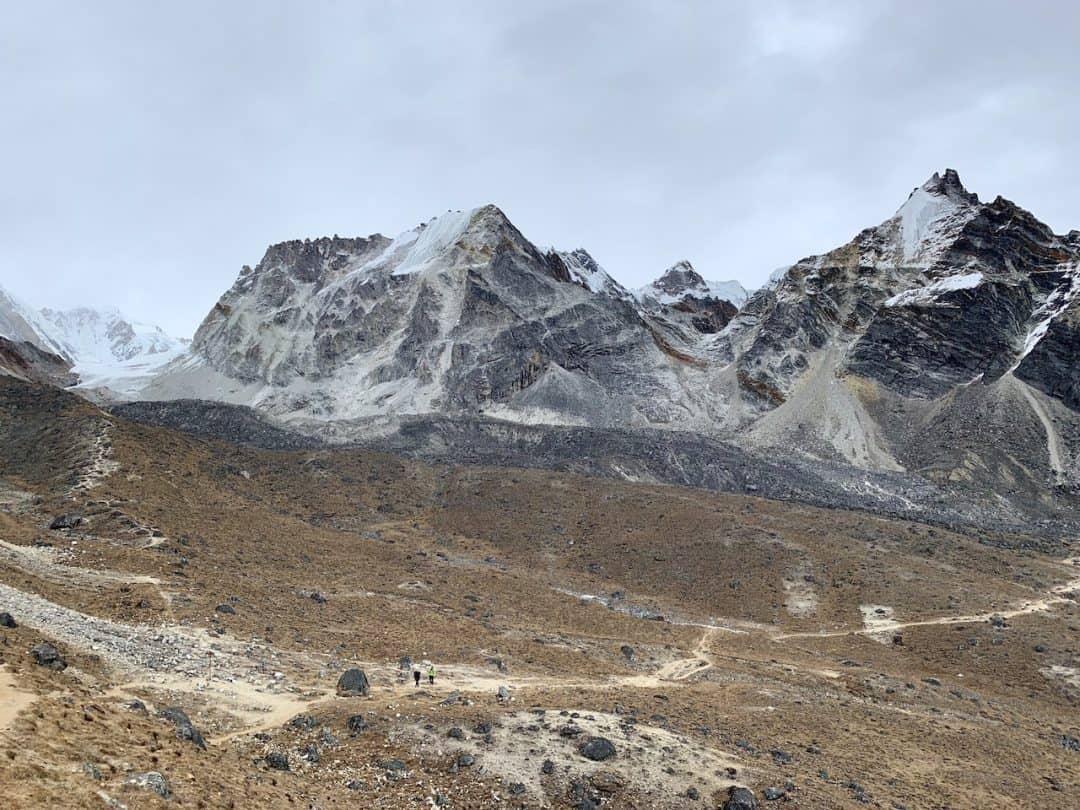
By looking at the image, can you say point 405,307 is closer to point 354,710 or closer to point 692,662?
point 692,662

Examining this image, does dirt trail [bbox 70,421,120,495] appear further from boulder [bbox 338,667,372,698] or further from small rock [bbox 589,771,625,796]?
small rock [bbox 589,771,625,796]

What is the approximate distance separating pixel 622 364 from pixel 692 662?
326ft

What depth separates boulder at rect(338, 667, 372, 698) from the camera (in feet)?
64.6

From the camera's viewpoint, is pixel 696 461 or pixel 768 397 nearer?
pixel 696 461

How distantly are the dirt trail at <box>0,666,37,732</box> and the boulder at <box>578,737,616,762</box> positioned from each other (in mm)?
10698

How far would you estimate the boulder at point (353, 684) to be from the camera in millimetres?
19688

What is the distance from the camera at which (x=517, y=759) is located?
15398 mm

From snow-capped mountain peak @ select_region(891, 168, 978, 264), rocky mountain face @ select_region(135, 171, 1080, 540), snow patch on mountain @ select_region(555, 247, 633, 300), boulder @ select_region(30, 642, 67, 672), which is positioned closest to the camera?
boulder @ select_region(30, 642, 67, 672)

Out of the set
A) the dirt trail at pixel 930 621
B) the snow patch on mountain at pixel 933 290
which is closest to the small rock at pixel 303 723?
the dirt trail at pixel 930 621

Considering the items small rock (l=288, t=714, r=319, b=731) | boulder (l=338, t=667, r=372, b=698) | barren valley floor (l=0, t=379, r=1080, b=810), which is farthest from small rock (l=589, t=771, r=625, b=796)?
boulder (l=338, t=667, r=372, b=698)

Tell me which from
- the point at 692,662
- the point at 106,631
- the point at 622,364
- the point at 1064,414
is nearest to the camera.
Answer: the point at 106,631

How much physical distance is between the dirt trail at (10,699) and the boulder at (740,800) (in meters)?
12.9

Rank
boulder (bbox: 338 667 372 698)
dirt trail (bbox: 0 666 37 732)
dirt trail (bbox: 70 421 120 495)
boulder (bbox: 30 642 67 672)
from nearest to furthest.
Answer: dirt trail (bbox: 0 666 37 732) < boulder (bbox: 30 642 67 672) < boulder (bbox: 338 667 372 698) < dirt trail (bbox: 70 421 120 495)

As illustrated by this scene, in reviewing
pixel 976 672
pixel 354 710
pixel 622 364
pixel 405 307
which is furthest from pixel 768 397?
pixel 354 710
